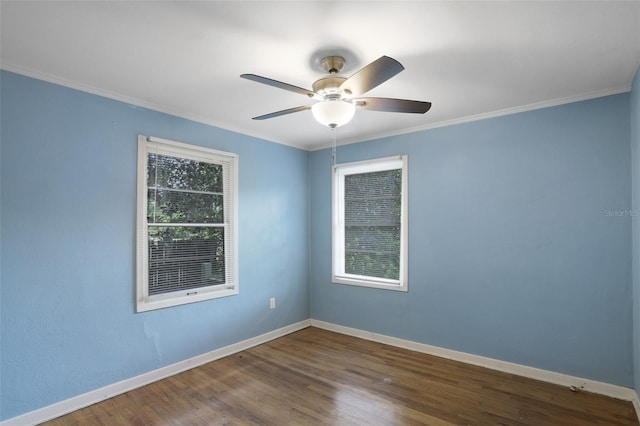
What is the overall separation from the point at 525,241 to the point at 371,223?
1.65 meters

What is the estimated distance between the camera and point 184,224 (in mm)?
3154

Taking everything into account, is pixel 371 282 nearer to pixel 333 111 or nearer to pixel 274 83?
pixel 333 111

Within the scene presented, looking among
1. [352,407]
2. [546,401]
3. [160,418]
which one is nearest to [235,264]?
[160,418]

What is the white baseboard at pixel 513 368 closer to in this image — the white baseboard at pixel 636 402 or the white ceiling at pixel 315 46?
the white baseboard at pixel 636 402

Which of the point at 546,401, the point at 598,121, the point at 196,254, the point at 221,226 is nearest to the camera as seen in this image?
the point at 546,401

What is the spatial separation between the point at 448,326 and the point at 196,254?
2696 millimetres

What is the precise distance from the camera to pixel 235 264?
3574mm

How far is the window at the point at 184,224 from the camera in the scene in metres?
2.87

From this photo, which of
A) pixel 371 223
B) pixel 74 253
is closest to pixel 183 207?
pixel 74 253

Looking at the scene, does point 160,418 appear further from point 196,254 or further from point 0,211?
point 0,211

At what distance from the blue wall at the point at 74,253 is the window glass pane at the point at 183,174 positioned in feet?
0.65

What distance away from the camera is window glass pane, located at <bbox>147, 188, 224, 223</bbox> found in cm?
294

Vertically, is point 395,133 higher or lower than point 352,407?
higher

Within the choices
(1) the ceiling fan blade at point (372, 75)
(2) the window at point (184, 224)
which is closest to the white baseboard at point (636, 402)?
(1) the ceiling fan blade at point (372, 75)
